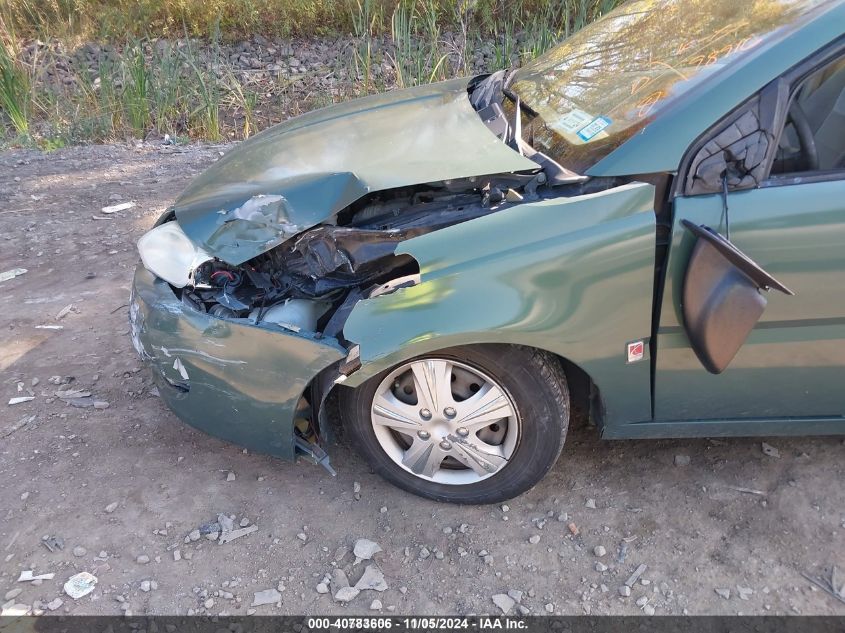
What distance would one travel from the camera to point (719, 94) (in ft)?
7.04

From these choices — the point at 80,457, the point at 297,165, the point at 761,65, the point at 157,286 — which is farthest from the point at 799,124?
the point at 80,457

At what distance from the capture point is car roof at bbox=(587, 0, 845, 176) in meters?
2.09

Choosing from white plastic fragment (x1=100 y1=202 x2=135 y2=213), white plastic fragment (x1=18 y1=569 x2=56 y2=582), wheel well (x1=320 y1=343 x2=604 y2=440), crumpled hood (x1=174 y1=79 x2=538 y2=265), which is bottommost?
white plastic fragment (x1=18 y1=569 x2=56 y2=582)

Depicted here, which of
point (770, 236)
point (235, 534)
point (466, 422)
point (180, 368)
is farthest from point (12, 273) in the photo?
point (770, 236)

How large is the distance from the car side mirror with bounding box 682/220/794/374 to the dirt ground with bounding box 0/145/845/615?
773 millimetres

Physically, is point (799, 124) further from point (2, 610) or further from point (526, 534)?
point (2, 610)

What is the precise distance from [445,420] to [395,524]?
18.7 inches

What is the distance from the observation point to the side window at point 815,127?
216 centimetres

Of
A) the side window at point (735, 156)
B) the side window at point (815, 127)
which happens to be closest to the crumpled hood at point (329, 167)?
the side window at point (735, 156)

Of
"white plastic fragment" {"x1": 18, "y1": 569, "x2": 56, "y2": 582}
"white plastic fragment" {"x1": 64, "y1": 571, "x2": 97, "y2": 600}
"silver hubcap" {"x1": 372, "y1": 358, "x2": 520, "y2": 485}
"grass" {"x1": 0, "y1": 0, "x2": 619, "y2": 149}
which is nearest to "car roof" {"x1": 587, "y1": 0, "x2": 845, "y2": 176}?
"silver hubcap" {"x1": 372, "y1": 358, "x2": 520, "y2": 485}

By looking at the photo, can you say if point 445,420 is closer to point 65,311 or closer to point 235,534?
point 235,534

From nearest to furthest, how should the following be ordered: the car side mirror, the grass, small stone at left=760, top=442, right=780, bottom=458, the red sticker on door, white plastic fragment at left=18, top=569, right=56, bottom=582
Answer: the car side mirror → the red sticker on door → white plastic fragment at left=18, top=569, right=56, bottom=582 → small stone at left=760, top=442, right=780, bottom=458 → the grass

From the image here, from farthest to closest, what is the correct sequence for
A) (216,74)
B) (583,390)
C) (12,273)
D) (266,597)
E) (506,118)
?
(216,74)
(12,273)
(506,118)
(583,390)
(266,597)

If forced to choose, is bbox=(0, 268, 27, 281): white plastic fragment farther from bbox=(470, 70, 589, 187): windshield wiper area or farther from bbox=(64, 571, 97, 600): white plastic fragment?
bbox=(470, 70, 589, 187): windshield wiper area
